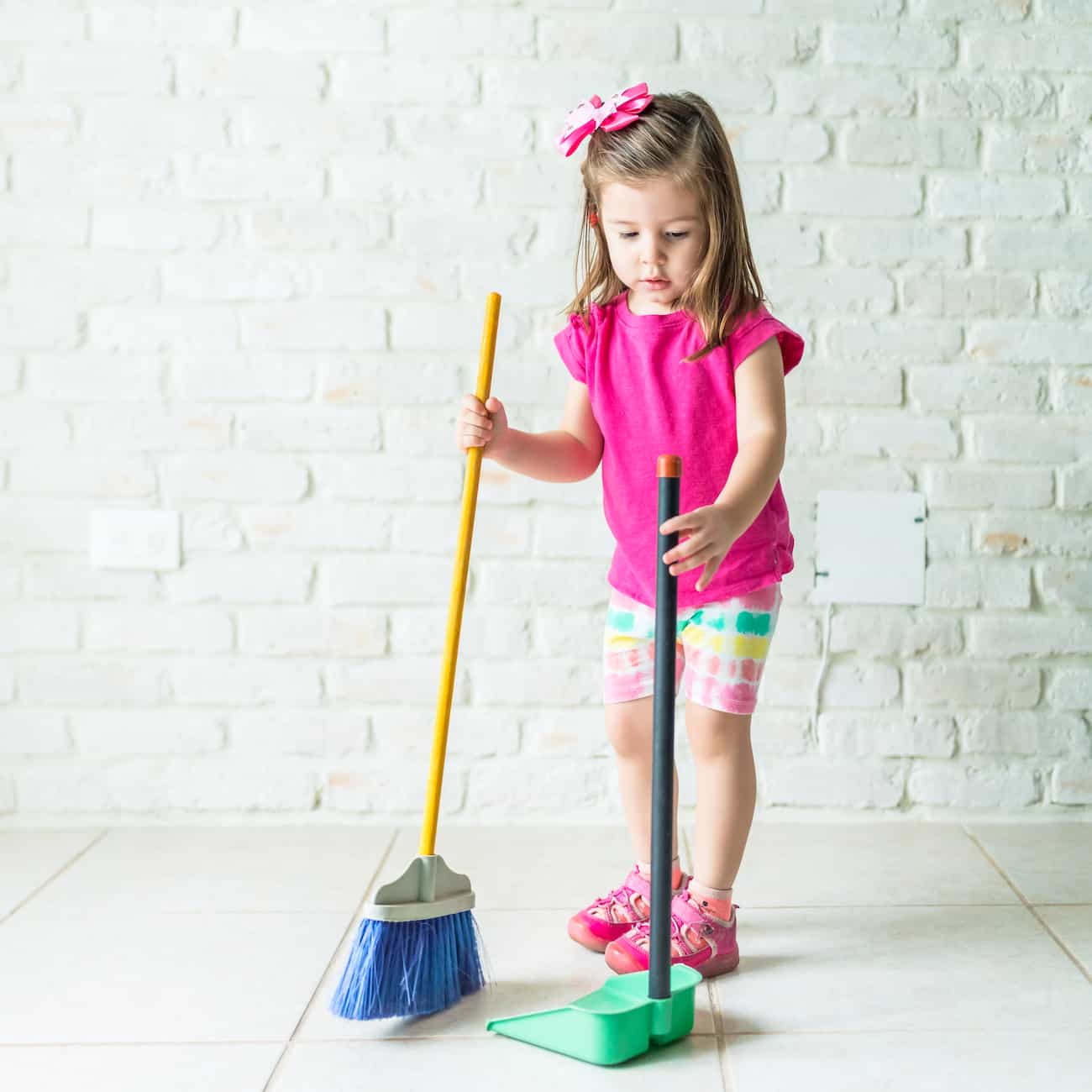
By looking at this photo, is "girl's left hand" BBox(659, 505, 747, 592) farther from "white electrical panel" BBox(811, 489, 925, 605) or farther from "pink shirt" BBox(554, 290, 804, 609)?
"white electrical panel" BBox(811, 489, 925, 605)

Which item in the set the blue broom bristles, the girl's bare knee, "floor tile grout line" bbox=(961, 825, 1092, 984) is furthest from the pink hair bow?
"floor tile grout line" bbox=(961, 825, 1092, 984)

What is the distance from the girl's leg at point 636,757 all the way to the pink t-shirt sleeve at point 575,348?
0.34 m

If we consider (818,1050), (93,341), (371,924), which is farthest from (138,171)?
(818,1050)

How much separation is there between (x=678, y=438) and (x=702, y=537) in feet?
0.81

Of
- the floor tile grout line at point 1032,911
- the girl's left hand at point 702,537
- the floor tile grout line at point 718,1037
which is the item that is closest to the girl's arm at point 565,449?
the girl's left hand at point 702,537

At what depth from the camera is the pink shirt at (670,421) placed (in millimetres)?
1242

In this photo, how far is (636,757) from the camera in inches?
51.4

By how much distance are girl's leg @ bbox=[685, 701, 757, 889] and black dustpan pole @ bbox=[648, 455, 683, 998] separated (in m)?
0.24

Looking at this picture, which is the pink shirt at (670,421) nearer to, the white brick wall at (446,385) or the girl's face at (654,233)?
the girl's face at (654,233)

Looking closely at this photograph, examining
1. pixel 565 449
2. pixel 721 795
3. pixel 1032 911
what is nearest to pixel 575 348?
pixel 565 449

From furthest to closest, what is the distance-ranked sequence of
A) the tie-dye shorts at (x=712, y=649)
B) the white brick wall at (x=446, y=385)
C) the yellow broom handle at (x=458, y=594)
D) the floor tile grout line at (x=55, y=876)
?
1. the white brick wall at (x=446, y=385)
2. the floor tile grout line at (x=55, y=876)
3. the tie-dye shorts at (x=712, y=649)
4. the yellow broom handle at (x=458, y=594)

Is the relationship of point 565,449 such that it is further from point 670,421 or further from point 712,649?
point 712,649

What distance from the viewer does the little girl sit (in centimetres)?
118

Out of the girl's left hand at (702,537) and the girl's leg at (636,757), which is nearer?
the girl's left hand at (702,537)
